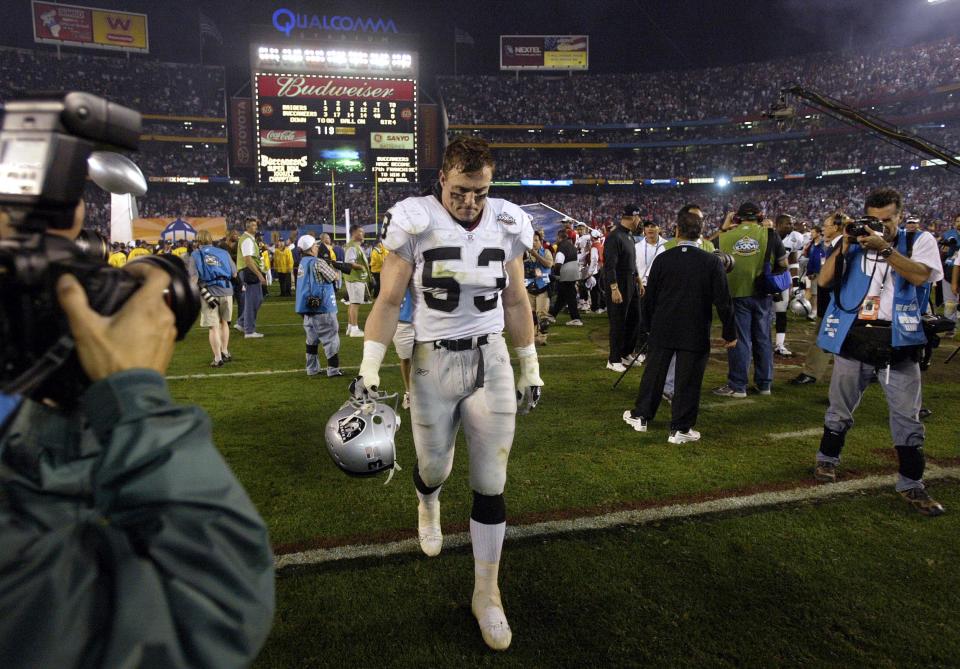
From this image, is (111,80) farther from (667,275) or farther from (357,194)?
(667,275)

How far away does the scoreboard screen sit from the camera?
29.0 metres

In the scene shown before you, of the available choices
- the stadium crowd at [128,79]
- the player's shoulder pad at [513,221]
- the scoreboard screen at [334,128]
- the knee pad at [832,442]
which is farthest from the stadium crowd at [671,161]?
the player's shoulder pad at [513,221]

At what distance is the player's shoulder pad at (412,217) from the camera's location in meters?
2.87

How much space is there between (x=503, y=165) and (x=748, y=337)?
1776 inches

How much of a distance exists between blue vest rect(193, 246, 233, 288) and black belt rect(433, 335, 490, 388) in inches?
284

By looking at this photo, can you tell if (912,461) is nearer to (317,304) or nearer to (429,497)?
(429,497)

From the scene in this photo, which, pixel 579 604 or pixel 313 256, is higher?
pixel 313 256

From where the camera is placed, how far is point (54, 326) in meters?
0.92

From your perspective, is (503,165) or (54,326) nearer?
(54,326)

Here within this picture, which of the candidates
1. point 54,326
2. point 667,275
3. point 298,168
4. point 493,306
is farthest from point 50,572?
point 298,168

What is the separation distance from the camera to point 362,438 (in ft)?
10.2

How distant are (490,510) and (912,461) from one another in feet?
10.4

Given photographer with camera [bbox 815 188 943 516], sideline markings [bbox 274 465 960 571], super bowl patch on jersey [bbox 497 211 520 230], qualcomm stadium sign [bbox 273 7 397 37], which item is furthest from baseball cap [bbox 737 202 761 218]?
qualcomm stadium sign [bbox 273 7 397 37]

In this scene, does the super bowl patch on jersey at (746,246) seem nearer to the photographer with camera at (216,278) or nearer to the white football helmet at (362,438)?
the white football helmet at (362,438)
